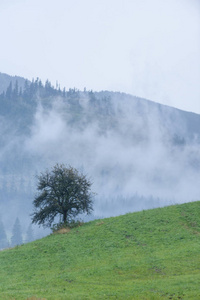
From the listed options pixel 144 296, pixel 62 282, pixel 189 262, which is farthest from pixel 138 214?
pixel 144 296

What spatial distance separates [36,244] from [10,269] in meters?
9.14

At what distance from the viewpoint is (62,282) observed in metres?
30.2

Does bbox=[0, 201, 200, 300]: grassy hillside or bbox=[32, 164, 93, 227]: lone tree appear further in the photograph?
bbox=[32, 164, 93, 227]: lone tree

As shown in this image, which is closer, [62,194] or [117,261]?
[117,261]

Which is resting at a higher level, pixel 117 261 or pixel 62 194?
pixel 62 194

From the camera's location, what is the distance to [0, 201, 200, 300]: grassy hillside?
2609 cm

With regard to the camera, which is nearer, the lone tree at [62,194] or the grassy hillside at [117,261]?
the grassy hillside at [117,261]

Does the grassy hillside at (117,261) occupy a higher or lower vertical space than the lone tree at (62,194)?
lower

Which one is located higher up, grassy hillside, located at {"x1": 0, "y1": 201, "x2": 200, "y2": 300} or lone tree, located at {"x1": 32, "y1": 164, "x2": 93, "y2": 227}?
lone tree, located at {"x1": 32, "y1": 164, "x2": 93, "y2": 227}

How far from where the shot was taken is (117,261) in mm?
35219

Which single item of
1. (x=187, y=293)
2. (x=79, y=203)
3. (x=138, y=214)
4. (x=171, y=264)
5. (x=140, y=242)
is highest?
(x=79, y=203)

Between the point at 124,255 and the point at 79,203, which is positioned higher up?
the point at 79,203

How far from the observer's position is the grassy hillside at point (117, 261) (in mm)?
26094

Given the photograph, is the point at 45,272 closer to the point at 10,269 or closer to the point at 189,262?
the point at 10,269
